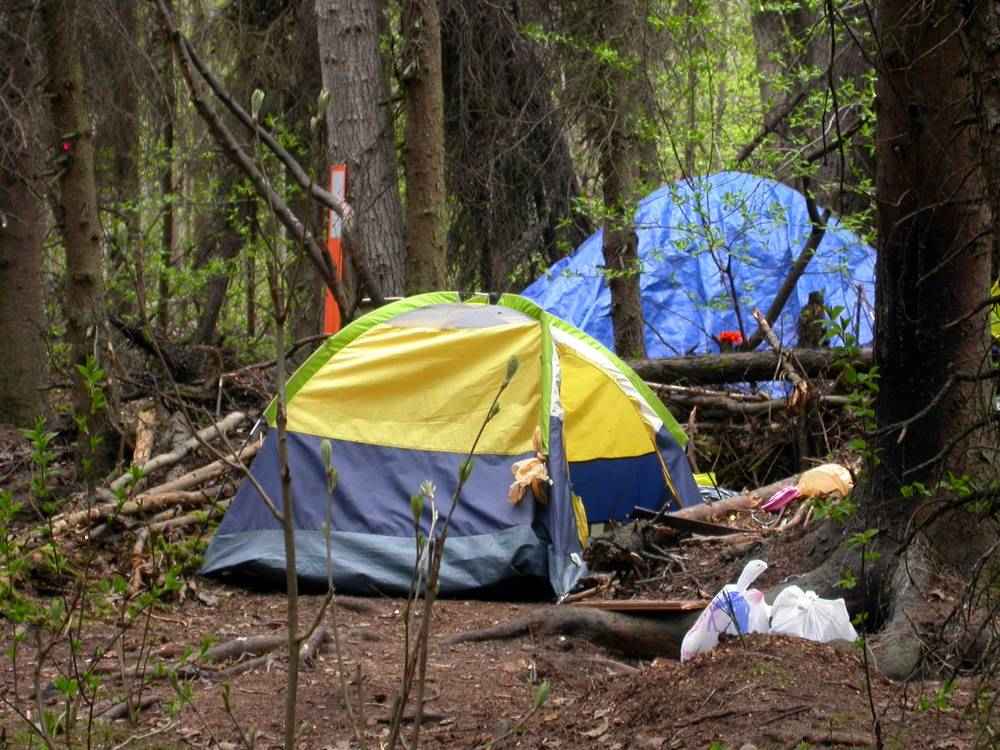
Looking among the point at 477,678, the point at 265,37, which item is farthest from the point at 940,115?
the point at 265,37

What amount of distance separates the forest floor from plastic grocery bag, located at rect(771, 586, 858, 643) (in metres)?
0.22

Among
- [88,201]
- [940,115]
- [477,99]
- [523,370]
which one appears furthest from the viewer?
[477,99]

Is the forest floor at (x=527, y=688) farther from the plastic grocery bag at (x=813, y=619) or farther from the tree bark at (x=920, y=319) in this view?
the tree bark at (x=920, y=319)

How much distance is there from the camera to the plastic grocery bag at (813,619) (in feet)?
14.8

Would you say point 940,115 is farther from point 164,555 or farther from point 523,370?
point 164,555

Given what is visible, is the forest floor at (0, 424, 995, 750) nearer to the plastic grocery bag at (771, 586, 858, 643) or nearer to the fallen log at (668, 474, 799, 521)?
the plastic grocery bag at (771, 586, 858, 643)

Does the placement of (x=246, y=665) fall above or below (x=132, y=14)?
below

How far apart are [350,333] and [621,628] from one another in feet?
8.20

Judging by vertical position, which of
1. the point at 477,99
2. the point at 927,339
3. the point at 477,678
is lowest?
the point at 477,678

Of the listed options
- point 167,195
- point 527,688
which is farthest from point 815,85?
point 527,688

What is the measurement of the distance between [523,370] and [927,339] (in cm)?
267

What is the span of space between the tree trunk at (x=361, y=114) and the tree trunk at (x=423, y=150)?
1.74ft

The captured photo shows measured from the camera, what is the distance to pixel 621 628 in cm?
526

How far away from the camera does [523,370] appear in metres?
6.97
